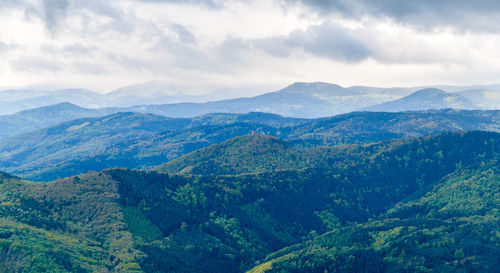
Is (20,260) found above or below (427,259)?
above

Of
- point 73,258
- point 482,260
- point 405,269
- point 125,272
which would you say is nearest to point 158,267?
point 125,272

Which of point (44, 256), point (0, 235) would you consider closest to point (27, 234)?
point (0, 235)

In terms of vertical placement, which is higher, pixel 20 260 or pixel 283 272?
pixel 20 260

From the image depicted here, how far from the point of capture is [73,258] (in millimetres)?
184375

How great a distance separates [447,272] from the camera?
186 meters

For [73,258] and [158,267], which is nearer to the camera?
[73,258]

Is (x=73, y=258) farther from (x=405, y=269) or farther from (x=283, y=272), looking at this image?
(x=405, y=269)

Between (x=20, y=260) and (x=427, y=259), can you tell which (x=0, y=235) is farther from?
(x=427, y=259)

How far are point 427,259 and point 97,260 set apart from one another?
485 feet

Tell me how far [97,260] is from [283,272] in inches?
3283

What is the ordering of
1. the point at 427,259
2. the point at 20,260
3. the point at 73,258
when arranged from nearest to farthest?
the point at 20,260, the point at 73,258, the point at 427,259

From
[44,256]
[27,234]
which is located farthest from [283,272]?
[27,234]

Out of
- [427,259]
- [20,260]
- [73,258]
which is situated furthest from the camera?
[427,259]

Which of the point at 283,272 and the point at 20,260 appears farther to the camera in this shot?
the point at 283,272
